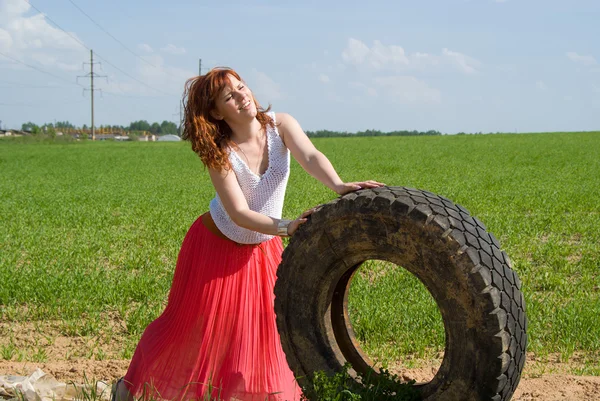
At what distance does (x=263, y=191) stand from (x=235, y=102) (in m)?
0.51

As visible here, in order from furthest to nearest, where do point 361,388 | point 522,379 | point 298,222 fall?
1. point 522,379
2. point 298,222
3. point 361,388

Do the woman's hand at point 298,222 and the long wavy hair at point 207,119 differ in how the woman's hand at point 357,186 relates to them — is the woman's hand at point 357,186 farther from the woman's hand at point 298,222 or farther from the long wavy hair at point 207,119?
the long wavy hair at point 207,119

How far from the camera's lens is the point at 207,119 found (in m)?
3.76

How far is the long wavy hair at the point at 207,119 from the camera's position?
3652 mm

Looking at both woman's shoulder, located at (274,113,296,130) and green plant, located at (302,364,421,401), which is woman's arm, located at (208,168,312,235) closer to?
woman's shoulder, located at (274,113,296,130)

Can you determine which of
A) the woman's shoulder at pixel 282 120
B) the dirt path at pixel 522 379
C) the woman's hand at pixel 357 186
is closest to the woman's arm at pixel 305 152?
the woman's shoulder at pixel 282 120

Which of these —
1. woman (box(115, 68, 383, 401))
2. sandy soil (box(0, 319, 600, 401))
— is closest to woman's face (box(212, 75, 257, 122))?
woman (box(115, 68, 383, 401))

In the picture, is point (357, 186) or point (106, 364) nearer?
point (357, 186)

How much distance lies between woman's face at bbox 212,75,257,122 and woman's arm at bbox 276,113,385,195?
0.69 feet

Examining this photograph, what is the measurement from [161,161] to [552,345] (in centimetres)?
3038

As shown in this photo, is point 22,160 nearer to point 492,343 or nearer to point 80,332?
point 80,332

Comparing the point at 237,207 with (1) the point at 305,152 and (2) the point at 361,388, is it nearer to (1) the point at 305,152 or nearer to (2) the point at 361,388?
(1) the point at 305,152

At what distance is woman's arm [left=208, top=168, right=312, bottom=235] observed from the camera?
3.55m

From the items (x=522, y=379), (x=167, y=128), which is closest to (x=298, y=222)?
(x=522, y=379)
